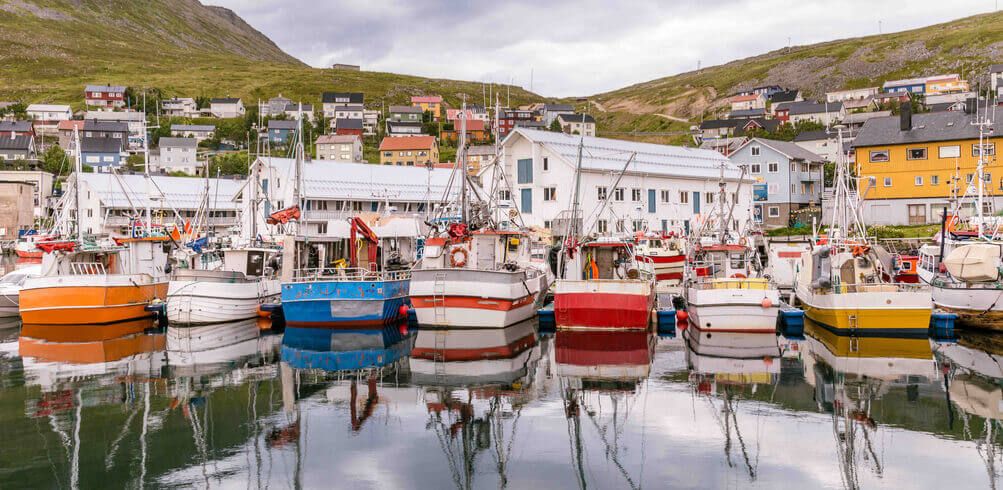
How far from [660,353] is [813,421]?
28.3ft

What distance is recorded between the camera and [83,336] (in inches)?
1154

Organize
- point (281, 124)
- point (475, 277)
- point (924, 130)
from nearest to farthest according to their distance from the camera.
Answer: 1. point (475, 277)
2. point (924, 130)
3. point (281, 124)

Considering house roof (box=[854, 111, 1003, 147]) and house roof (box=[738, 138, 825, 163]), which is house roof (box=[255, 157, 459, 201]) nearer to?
house roof (box=[738, 138, 825, 163])

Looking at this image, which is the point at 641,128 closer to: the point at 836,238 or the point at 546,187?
the point at 546,187

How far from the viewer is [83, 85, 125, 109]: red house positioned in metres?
178

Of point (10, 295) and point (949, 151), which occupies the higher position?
point (949, 151)

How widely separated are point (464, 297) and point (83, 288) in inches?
585

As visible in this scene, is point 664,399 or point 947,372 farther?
point 947,372

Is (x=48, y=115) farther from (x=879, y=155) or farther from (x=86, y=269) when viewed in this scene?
(x=879, y=155)

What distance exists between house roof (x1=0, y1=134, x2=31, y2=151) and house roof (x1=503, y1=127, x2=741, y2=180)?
100827 millimetres

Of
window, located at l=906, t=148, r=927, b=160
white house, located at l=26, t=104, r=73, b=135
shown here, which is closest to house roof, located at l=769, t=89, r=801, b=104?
window, located at l=906, t=148, r=927, b=160

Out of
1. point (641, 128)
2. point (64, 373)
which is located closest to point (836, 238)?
point (64, 373)

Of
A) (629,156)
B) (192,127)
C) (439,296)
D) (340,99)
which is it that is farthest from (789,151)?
(340,99)

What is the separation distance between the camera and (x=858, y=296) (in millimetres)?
26047
